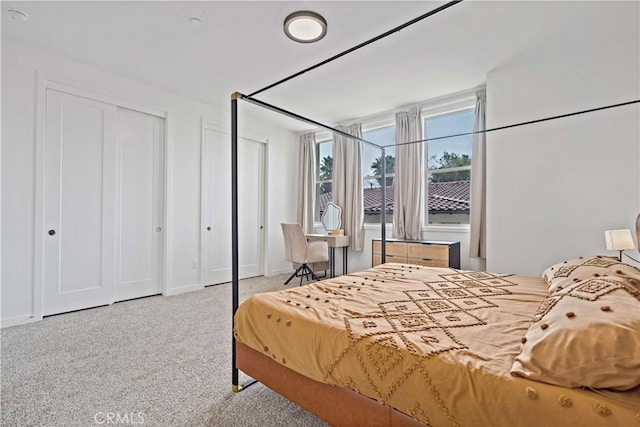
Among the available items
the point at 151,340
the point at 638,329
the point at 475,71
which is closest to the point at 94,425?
the point at 151,340

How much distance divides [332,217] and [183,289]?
263 cm

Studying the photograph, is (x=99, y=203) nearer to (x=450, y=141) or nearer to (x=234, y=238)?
(x=234, y=238)

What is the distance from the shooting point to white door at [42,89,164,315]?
10.8 feet

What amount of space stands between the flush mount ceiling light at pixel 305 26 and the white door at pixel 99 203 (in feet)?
8.18

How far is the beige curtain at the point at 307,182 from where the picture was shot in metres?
5.91

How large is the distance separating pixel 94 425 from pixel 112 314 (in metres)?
2.04

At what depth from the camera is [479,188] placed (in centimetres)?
389

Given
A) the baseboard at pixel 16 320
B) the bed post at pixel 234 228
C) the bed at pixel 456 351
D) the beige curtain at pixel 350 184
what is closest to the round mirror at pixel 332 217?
the beige curtain at pixel 350 184

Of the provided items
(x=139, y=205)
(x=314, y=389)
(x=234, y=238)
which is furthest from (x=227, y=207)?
(x=314, y=389)

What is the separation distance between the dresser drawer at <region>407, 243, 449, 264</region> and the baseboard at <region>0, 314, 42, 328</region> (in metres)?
4.30

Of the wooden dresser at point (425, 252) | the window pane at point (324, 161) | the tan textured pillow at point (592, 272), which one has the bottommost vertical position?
the wooden dresser at point (425, 252)

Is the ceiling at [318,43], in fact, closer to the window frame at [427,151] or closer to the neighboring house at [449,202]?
the window frame at [427,151]

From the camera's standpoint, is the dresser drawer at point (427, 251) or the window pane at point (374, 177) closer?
the dresser drawer at point (427, 251)

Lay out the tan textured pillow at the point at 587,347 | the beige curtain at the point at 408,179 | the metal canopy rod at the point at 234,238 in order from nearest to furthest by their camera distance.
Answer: the tan textured pillow at the point at 587,347, the metal canopy rod at the point at 234,238, the beige curtain at the point at 408,179
